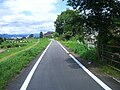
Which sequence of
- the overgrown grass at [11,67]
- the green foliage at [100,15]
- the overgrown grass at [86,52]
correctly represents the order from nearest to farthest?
1. the overgrown grass at [11,67]
2. the green foliage at [100,15]
3. the overgrown grass at [86,52]

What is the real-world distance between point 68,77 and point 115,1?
29.3ft

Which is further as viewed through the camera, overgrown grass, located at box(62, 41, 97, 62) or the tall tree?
overgrown grass, located at box(62, 41, 97, 62)

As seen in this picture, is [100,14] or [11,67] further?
[100,14]

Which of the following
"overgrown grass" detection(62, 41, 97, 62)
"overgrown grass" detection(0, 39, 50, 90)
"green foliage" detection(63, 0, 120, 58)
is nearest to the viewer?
"overgrown grass" detection(0, 39, 50, 90)

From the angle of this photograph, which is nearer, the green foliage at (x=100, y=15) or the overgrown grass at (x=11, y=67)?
the overgrown grass at (x=11, y=67)

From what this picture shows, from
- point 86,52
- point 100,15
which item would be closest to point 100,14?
point 100,15

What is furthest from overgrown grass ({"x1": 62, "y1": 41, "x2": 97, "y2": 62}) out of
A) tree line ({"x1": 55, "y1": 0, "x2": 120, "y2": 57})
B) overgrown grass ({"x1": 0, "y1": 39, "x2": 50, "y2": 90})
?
overgrown grass ({"x1": 0, "y1": 39, "x2": 50, "y2": 90})

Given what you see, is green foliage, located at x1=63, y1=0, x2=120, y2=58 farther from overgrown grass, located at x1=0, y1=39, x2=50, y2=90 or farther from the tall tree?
overgrown grass, located at x1=0, y1=39, x2=50, y2=90

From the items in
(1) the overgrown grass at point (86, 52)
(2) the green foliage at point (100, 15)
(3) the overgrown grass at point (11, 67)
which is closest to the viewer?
(3) the overgrown grass at point (11, 67)

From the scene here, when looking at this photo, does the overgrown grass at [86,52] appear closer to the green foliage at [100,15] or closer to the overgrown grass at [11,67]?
the green foliage at [100,15]

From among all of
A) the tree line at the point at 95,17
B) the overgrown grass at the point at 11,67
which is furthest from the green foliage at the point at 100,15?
the overgrown grass at the point at 11,67

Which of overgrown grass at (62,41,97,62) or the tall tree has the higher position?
the tall tree

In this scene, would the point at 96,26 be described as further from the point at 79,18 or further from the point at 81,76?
the point at 81,76

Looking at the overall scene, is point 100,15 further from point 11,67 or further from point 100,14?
point 11,67
